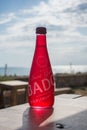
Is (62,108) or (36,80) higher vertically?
(36,80)

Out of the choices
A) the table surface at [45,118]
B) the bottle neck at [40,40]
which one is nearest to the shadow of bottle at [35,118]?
the table surface at [45,118]

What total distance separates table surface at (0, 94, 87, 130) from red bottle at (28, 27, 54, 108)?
0.04 meters

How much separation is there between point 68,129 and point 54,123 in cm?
9

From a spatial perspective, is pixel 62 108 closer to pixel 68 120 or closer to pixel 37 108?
pixel 37 108

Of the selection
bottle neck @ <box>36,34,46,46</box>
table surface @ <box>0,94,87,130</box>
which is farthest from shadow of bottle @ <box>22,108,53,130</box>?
bottle neck @ <box>36,34,46,46</box>

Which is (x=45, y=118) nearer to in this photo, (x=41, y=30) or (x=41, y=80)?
(x=41, y=80)

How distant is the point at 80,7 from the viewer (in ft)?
38.0

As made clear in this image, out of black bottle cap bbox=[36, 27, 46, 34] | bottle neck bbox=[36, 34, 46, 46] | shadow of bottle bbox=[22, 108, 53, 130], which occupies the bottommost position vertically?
shadow of bottle bbox=[22, 108, 53, 130]

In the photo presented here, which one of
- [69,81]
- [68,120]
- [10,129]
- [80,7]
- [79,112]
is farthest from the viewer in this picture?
[80,7]

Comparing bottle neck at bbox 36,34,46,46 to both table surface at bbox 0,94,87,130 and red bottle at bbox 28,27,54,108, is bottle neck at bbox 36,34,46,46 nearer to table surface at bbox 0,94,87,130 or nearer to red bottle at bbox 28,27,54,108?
red bottle at bbox 28,27,54,108

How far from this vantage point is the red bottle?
1244 mm

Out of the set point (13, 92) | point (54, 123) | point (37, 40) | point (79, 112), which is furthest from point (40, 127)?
point (13, 92)

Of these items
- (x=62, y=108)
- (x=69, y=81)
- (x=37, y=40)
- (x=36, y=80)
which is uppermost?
(x=37, y=40)

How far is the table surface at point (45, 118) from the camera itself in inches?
36.2
